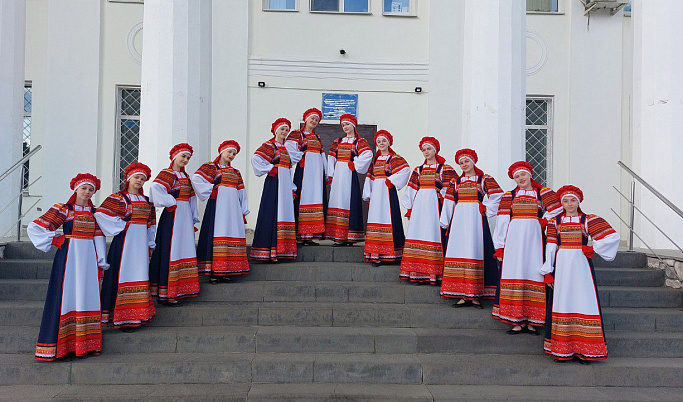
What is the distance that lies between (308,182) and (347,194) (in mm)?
563

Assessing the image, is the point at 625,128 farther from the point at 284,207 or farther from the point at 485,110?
the point at 284,207

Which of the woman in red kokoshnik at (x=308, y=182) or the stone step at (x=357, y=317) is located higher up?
the woman in red kokoshnik at (x=308, y=182)

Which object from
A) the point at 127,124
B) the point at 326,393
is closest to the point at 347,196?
the point at 326,393

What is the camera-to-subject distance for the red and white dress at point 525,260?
225 inches

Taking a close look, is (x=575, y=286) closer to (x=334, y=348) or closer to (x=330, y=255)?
(x=334, y=348)

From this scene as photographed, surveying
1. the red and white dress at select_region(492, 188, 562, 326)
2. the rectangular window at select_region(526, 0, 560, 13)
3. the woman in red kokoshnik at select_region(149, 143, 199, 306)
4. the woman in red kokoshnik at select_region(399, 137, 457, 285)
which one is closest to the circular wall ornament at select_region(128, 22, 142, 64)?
the woman in red kokoshnik at select_region(149, 143, 199, 306)

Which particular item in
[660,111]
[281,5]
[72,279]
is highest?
[281,5]

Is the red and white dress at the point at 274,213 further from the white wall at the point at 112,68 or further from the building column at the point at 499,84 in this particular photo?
the white wall at the point at 112,68

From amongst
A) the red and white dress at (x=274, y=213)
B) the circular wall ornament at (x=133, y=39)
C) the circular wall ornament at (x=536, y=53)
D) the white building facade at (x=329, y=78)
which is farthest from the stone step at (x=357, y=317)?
the circular wall ornament at (x=536, y=53)

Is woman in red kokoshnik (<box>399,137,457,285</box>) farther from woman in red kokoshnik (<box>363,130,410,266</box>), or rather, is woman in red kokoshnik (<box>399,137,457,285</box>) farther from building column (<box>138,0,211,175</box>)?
building column (<box>138,0,211,175</box>)

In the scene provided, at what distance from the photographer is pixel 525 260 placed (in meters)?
5.77

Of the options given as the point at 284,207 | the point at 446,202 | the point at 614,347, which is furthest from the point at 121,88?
the point at 614,347

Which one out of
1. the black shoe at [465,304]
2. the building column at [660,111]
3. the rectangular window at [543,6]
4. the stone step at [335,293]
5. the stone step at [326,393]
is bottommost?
the stone step at [326,393]

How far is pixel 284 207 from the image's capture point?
7.18m
